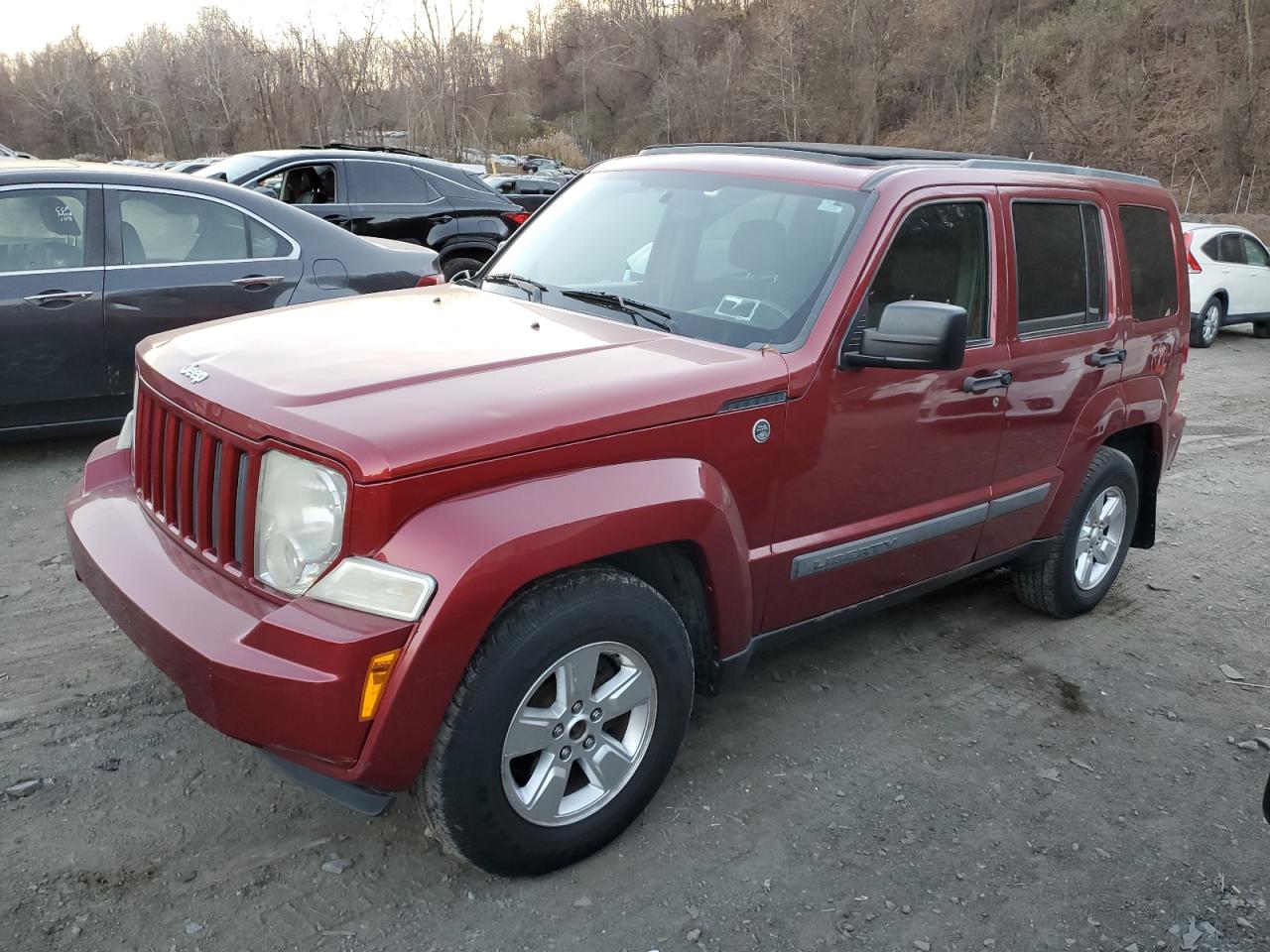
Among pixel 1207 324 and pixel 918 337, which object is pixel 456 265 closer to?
pixel 918 337

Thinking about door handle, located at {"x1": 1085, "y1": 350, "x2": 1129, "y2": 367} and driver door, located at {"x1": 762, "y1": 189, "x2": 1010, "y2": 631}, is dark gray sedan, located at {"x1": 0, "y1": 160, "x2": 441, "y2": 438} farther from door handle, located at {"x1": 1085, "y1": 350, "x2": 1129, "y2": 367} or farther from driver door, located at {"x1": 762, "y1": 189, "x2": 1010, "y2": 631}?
door handle, located at {"x1": 1085, "y1": 350, "x2": 1129, "y2": 367}

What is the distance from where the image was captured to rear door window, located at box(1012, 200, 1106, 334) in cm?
391

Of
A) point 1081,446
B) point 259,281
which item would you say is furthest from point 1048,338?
point 259,281

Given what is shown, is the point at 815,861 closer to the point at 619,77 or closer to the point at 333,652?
the point at 333,652

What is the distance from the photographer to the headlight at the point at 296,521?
2395 millimetres

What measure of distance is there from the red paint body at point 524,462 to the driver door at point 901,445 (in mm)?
12

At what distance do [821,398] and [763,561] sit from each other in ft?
1.71

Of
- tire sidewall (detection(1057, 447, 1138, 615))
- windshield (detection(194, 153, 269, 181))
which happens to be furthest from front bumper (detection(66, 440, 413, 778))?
windshield (detection(194, 153, 269, 181))

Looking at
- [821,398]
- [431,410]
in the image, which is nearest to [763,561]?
[821,398]

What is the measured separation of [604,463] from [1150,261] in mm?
3185

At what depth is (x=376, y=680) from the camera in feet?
7.59

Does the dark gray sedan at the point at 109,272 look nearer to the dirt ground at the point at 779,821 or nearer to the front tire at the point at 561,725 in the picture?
the dirt ground at the point at 779,821

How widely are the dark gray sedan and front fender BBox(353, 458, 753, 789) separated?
4.09 m

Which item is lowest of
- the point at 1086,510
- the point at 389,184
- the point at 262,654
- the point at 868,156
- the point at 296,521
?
the point at 1086,510
